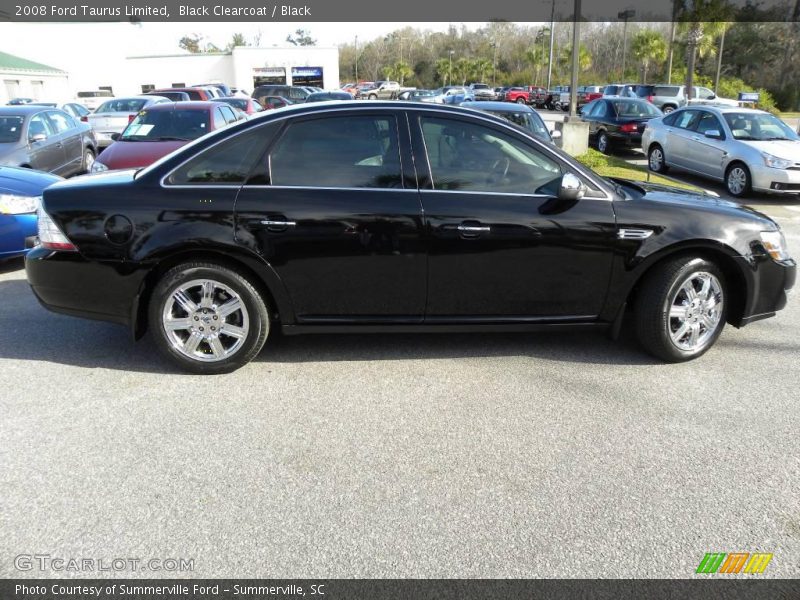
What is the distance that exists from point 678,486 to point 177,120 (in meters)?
8.98

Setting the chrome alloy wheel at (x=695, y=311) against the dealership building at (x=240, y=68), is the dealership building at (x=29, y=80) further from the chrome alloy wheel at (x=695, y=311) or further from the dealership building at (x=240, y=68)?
the chrome alloy wheel at (x=695, y=311)

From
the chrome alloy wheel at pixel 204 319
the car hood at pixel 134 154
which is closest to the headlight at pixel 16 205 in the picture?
the car hood at pixel 134 154

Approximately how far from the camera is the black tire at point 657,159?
A: 13695mm

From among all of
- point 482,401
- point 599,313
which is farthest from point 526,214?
point 482,401

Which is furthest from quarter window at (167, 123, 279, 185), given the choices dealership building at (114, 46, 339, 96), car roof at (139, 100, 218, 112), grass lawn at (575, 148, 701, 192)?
dealership building at (114, 46, 339, 96)

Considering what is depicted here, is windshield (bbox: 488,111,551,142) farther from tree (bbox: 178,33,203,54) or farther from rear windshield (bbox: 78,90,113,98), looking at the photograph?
tree (bbox: 178,33,203,54)

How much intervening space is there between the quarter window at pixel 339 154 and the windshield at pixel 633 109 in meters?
14.6

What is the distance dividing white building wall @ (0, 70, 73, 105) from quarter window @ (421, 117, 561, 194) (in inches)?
1606

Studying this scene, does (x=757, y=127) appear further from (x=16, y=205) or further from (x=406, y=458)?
(x=16, y=205)

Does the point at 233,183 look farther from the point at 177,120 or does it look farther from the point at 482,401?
the point at 177,120

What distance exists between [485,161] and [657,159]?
11357 mm

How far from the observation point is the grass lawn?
12133 millimetres

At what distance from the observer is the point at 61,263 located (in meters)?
3.98

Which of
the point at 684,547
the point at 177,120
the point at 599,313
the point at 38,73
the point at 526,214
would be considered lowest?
the point at 684,547
